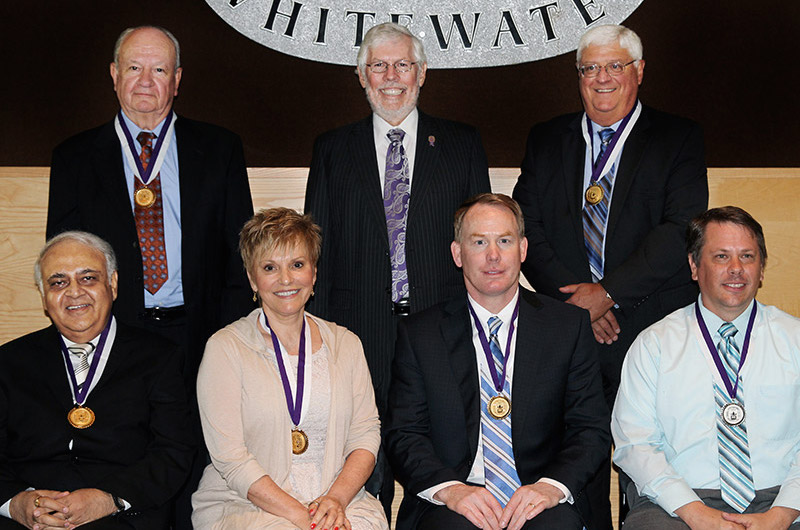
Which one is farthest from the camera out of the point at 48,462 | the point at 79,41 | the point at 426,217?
→ the point at 79,41

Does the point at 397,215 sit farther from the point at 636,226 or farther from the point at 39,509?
the point at 39,509

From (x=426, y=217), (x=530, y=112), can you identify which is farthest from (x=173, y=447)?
(x=530, y=112)

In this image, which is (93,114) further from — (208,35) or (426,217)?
(426,217)

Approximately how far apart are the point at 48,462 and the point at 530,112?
283 centimetres

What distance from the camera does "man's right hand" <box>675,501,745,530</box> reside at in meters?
2.69

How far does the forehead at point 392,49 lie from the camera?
3500 millimetres

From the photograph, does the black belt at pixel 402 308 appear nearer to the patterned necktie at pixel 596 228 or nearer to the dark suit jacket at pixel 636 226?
the dark suit jacket at pixel 636 226

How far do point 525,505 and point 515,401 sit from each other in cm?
35

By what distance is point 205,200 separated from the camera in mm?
3471

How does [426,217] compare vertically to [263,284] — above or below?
above

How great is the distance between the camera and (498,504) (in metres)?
2.74

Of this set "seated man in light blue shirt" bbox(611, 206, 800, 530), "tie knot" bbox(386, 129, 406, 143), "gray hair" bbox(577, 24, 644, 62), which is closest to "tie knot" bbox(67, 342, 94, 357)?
"tie knot" bbox(386, 129, 406, 143)

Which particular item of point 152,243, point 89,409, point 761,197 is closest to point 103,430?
point 89,409

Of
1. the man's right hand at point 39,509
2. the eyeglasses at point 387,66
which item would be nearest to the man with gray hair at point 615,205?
the eyeglasses at point 387,66
